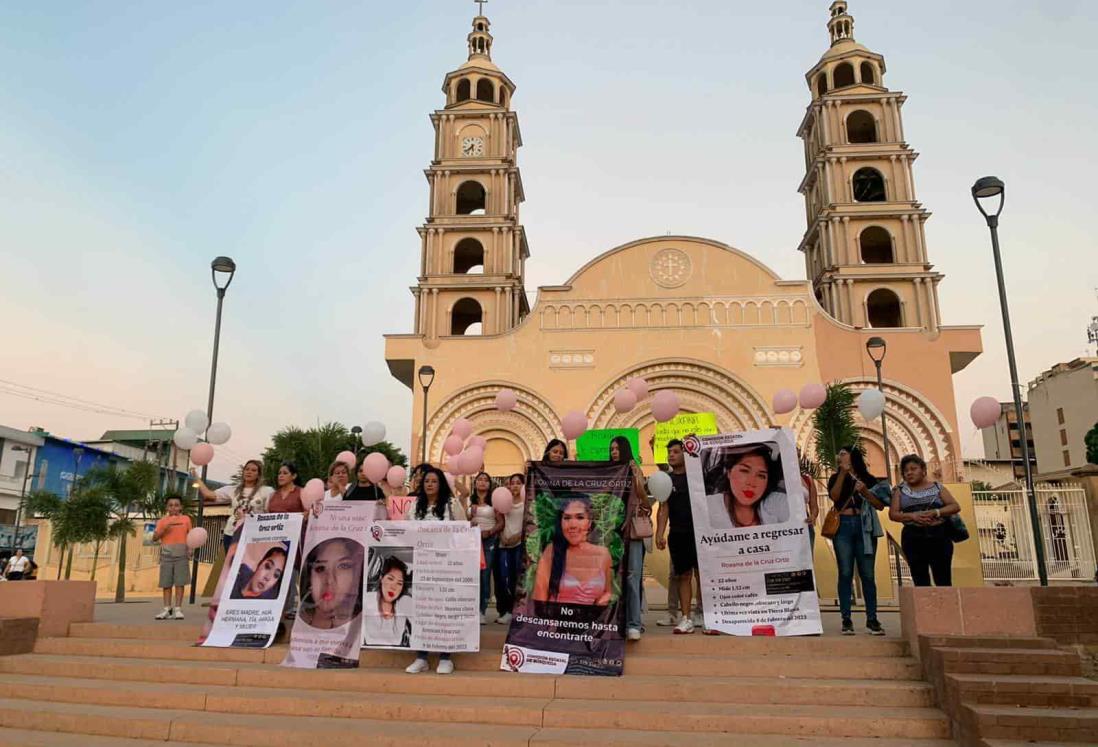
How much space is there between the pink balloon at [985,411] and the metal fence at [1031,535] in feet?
17.0

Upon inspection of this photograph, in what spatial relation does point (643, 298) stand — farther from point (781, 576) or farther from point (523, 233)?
point (781, 576)

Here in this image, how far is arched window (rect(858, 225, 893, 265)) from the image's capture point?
→ 3152cm

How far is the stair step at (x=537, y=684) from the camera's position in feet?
18.1

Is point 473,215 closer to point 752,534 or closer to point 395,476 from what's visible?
point 395,476

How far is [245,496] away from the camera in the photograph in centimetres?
817

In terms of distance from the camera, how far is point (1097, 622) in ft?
20.8

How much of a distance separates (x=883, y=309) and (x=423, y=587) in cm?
3154

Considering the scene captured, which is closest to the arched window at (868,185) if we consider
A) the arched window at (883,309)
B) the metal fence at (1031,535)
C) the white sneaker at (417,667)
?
the arched window at (883,309)

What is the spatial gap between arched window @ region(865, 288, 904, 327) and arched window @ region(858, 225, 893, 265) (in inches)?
55.4

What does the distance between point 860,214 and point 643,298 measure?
34.6ft

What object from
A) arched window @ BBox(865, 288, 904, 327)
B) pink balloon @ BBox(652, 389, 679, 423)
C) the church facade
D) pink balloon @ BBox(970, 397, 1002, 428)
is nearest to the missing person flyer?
pink balloon @ BBox(652, 389, 679, 423)

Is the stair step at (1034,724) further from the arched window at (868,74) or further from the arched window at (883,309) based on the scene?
the arched window at (868,74)

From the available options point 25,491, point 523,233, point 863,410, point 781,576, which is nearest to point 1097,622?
point 781,576

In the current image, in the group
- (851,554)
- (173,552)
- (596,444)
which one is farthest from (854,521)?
(596,444)
